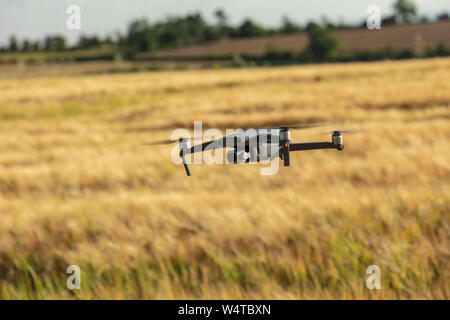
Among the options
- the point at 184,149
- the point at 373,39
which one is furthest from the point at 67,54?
the point at 373,39

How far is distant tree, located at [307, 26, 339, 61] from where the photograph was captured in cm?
138

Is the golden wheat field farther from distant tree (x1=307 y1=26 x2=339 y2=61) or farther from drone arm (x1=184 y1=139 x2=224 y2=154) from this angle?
drone arm (x1=184 y1=139 x2=224 y2=154)

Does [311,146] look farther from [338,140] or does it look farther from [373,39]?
[373,39]

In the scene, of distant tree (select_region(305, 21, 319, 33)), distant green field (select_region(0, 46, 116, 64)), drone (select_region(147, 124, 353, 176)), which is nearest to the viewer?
drone (select_region(147, 124, 353, 176))

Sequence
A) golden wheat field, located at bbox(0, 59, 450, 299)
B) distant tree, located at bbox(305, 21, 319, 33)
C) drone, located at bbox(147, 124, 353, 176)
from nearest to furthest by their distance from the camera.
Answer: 1. drone, located at bbox(147, 124, 353, 176)
2. distant tree, located at bbox(305, 21, 319, 33)
3. golden wheat field, located at bbox(0, 59, 450, 299)

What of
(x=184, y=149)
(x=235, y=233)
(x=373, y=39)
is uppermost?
(x=373, y=39)

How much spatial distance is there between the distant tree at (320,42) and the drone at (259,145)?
0.84m

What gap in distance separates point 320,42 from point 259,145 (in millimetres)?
1044

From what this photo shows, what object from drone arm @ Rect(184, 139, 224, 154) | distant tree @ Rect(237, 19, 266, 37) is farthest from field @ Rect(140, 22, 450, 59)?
drone arm @ Rect(184, 139, 224, 154)

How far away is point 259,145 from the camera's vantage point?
523 millimetres

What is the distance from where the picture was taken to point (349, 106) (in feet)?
4.45

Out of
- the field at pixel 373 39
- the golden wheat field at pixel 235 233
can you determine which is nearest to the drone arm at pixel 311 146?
the field at pixel 373 39

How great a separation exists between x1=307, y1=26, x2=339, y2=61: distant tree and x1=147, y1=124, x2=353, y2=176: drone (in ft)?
2.76
